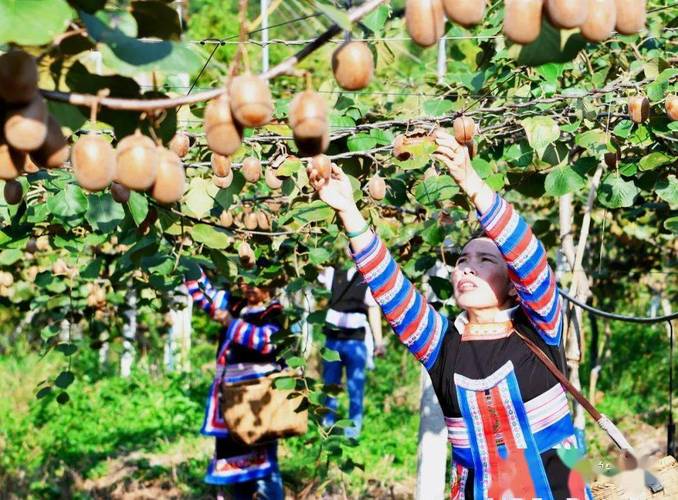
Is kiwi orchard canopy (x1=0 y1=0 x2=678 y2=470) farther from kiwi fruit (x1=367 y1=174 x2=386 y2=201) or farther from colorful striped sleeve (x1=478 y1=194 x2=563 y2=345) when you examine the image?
colorful striped sleeve (x1=478 y1=194 x2=563 y2=345)

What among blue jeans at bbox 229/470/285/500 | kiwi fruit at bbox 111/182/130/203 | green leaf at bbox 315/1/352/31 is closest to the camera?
green leaf at bbox 315/1/352/31

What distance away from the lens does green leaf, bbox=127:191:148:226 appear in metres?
1.62

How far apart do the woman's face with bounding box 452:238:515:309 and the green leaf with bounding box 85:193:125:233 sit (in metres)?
0.71

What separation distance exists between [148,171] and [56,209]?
1.22 m

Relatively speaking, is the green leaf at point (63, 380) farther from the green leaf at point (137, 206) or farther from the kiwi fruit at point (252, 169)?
the green leaf at point (137, 206)

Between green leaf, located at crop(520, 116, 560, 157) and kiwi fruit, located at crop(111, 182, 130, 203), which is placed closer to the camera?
kiwi fruit, located at crop(111, 182, 130, 203)

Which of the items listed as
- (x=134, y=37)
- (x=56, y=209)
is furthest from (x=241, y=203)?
(x=134, y=37)

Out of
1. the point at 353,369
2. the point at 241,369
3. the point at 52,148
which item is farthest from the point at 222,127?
the point at 353,369

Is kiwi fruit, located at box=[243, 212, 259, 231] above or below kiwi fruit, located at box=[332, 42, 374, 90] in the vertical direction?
above

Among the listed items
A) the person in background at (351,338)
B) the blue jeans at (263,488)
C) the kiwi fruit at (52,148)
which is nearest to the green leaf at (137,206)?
the kiwi fruit at (52,148)

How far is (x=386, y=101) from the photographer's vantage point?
11.8 ft

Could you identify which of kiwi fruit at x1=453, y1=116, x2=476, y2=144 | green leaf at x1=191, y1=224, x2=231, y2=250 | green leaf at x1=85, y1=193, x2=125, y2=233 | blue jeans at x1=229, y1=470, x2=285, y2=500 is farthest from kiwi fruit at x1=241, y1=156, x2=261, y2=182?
blue jeans at x1=229, y1=470, x2=285, y2=500

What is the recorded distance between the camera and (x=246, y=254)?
2.54 metres

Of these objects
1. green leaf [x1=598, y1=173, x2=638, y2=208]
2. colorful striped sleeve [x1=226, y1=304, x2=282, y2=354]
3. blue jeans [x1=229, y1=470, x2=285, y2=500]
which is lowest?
blue jeans [x1=229, y1=470, x2=285, y2=500]
